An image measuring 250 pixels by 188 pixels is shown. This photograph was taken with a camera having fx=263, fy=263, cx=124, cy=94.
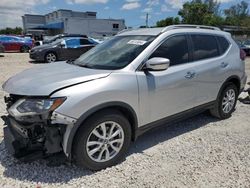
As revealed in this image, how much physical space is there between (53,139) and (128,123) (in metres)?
0.98

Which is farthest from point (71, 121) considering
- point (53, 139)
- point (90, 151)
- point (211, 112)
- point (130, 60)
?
point (211, 112)

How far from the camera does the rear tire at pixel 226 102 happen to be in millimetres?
4935

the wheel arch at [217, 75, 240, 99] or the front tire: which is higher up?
the wheel arch at [217, 75, 240, 99]

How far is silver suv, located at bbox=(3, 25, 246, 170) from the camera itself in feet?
9.53

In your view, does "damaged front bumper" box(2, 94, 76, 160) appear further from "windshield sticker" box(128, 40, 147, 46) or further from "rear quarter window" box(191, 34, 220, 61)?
"rear quarter window" box(191, 34, 220, 61)

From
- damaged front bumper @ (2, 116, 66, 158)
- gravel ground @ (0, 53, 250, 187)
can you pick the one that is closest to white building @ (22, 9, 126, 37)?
gravel ground @ (0, 53, 250, 187)

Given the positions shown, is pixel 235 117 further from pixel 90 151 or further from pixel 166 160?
pixel 90 151

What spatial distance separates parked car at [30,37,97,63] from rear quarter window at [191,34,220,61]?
10.7 metres

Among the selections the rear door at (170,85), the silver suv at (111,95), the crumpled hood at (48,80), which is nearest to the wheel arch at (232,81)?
the silver suv at (111,95)

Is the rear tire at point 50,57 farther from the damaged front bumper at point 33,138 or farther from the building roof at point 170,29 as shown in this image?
the damaged front bumper at point 33,138

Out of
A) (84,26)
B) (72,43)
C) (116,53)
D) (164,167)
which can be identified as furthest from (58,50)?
(84,26)

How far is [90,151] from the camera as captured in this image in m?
Result: 3.16

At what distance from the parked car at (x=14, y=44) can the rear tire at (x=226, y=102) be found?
20415 millimetres

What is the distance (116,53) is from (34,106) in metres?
1.47
